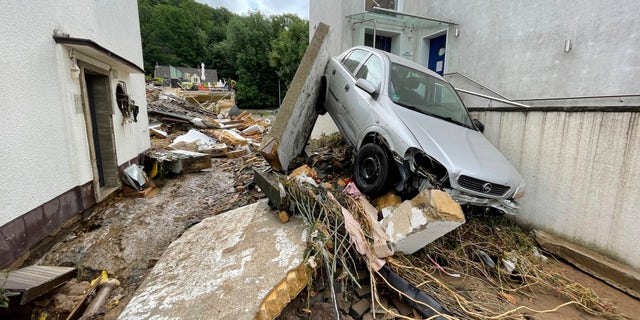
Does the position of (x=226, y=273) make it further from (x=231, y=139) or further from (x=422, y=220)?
(x=231, y=139)

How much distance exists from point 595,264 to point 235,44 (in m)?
38.1

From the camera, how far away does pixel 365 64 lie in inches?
176

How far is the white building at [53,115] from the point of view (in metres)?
2.69

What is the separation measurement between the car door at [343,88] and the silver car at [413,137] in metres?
0.02

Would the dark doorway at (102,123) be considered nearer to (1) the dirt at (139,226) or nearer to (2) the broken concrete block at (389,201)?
(1) the dirt at (139,226)

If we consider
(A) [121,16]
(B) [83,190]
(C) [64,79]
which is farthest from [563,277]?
(A) [121,16]

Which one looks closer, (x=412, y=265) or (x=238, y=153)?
(x=412, y=265)

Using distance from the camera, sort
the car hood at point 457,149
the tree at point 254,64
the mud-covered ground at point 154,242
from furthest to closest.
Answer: the tree at point 254,64, the car hood at point 457,149, the mud-covered ground at point 154,242

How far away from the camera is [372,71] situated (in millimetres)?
4258

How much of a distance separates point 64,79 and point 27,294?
2.68 meters

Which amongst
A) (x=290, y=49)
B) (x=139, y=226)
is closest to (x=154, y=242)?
(x=139, y=226)

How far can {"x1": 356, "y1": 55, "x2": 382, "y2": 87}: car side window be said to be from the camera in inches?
160

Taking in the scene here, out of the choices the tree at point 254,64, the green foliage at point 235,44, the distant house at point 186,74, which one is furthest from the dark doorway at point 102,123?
the distant house at point 186,74

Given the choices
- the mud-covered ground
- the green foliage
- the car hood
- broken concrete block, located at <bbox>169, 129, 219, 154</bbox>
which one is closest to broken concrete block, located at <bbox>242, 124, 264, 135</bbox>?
broken concrete block, located at <bbox>169, 129, 219, 154</bbox>
